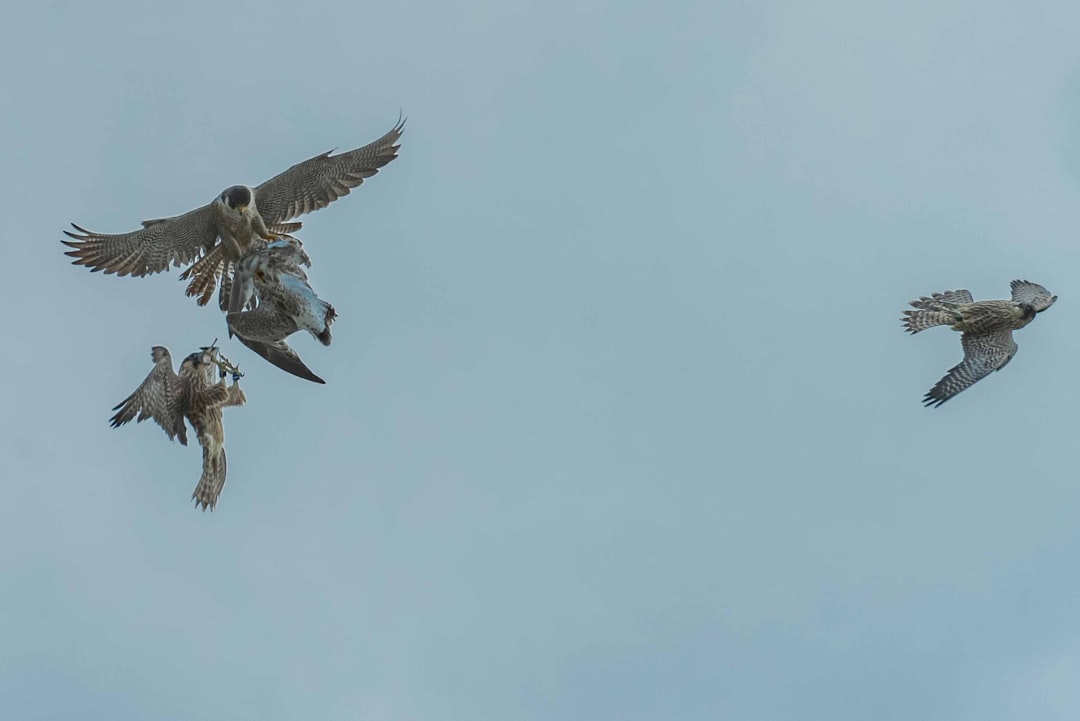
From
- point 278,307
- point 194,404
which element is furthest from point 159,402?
point 278,307

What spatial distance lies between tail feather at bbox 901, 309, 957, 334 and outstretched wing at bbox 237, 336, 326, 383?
30.2ft

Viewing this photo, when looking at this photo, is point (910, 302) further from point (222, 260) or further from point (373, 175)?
point (222, 260)

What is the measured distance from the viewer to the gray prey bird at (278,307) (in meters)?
17.6

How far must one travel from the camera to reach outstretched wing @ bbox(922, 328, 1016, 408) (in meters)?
23.3

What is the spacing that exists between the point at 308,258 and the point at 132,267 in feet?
11.5

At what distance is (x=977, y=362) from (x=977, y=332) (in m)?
0.41

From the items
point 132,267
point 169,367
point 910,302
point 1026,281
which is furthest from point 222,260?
point 1026,281

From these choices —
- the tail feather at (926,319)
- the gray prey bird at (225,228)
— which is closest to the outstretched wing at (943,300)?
the tail feather at (926,319)

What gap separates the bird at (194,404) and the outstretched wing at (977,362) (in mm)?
9600

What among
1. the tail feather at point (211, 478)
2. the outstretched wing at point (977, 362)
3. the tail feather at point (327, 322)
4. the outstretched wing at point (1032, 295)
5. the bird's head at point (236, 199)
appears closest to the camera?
the tail feather at point (327, 322)

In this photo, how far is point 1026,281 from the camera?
81.3 ft

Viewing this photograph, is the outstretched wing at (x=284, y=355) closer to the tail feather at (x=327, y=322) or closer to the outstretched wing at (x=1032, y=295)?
the tail feather at (x=327, y=322)

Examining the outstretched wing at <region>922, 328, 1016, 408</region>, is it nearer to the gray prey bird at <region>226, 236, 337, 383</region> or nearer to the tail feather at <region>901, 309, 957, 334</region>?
the tail feather at <region>901, 309, 957, 334</region>

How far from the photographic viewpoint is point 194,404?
1891 cm
